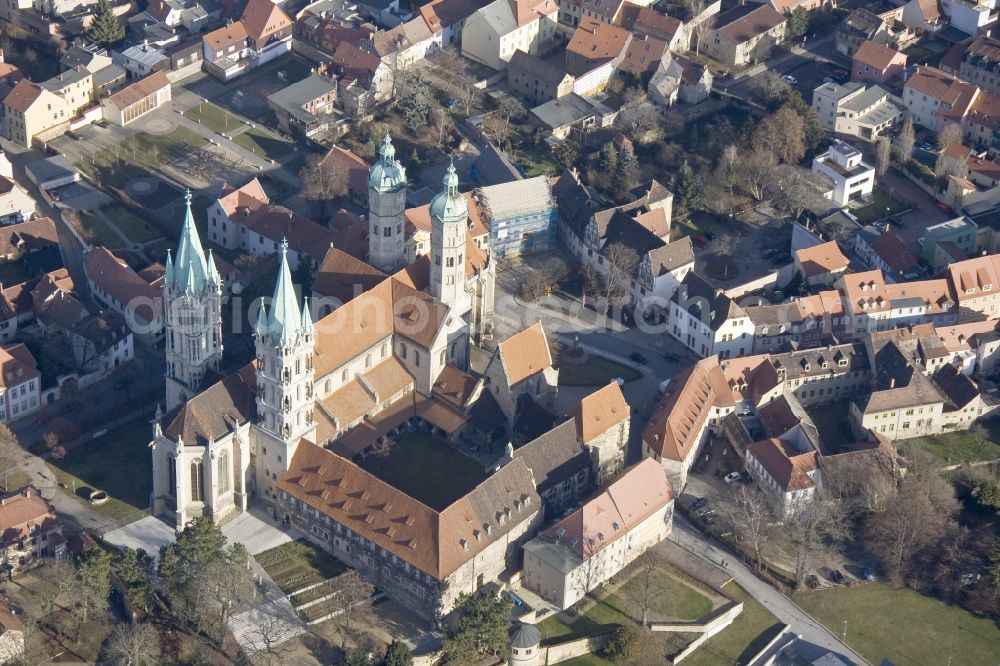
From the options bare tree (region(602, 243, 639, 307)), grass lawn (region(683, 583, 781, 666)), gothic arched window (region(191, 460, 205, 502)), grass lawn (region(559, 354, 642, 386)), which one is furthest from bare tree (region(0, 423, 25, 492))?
grass lawn (region(683, 583, 781, 666))

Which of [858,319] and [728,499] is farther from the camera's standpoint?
[858,319]

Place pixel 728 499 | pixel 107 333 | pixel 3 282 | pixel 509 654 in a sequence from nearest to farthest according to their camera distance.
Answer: pixel 509 654 → pixel 728 499 → pixel 107 333 → pixel 3 282

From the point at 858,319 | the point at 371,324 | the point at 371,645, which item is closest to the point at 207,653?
the point at 371,645

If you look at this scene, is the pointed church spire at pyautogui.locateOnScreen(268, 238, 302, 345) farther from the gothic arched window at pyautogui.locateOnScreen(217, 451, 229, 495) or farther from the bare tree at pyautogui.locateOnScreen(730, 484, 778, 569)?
the bare tree at pyautogui.locateOnScreen(730, 484, 778, 569)

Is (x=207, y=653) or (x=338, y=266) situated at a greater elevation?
(x=338, y=266)

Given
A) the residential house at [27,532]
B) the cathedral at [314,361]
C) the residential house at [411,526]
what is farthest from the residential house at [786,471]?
the residential house at [27,532]

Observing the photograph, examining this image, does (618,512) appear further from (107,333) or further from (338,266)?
(107,333)
